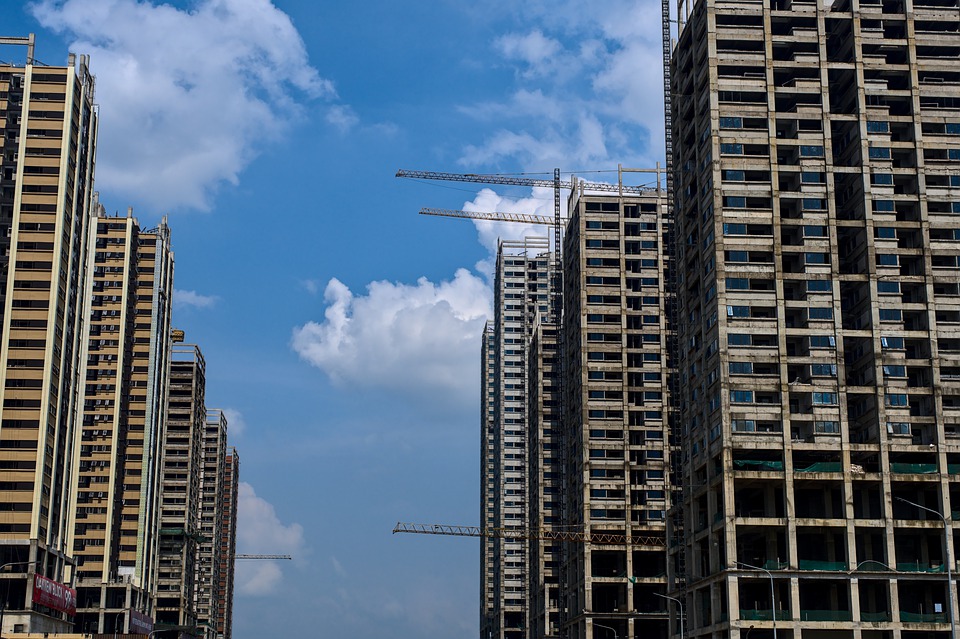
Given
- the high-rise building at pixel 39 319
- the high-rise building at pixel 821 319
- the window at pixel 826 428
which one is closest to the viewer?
the high-rise building at pixel 821 319

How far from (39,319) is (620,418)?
8037 cm

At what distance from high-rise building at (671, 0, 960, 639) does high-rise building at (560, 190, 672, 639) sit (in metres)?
36.8

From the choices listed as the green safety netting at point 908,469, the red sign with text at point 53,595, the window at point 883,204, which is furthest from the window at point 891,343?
the red sign with text at point 53,595

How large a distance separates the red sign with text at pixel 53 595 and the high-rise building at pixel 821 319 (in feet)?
257

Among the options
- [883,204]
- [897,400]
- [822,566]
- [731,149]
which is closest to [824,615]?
[822,566]

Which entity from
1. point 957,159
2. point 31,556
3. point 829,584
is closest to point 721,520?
point 829,584

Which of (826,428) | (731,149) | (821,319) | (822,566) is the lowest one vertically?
(822,566)

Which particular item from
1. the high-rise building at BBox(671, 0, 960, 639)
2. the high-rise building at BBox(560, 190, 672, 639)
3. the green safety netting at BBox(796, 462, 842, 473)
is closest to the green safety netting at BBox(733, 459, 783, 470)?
the high-rise building at BBox(671, 0, 960, 639)

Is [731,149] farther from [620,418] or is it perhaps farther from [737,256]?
[620,418]

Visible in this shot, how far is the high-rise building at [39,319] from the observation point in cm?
15638

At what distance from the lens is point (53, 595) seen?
520ft

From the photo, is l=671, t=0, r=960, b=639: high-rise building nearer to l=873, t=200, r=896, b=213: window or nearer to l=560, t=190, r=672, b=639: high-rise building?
l=873, t=200, r=896, b=213: window

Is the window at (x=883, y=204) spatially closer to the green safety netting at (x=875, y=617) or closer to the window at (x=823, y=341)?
the window at (x=823, y=341)

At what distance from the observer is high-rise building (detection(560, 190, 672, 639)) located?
172 metres
